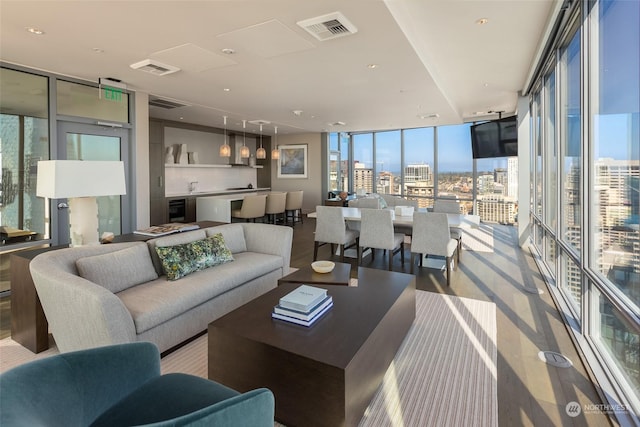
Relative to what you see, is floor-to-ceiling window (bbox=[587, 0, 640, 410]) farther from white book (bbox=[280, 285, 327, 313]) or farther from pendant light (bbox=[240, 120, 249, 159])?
pendant light (bbox=[240, 120, 249, 159])

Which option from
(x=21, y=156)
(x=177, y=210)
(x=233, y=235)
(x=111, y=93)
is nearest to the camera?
(x=233, y=235)

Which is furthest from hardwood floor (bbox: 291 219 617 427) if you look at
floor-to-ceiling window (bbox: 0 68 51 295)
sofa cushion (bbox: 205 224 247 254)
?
floor-to-ceiling window (bbox: 0 68 51 295)

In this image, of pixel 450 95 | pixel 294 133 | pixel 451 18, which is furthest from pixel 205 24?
pixel 294 133

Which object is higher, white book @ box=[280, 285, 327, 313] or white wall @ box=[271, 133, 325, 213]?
white wall @ box=[271, 133, 325, 213]

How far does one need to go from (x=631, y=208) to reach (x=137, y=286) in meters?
3.32

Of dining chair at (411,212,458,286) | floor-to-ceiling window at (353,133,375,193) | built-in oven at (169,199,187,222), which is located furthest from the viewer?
floor-to-ceiling window at (353,133,375,193)

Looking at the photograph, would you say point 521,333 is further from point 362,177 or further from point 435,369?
Answer: point 362,177

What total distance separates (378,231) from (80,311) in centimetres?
335

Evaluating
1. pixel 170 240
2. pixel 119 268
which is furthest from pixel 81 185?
pixel 170 240

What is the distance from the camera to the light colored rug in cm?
183

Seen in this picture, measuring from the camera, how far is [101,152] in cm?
466

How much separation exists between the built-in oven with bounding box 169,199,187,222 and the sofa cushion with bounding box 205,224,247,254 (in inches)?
170

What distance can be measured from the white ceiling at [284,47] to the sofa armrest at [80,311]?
2.01 metres

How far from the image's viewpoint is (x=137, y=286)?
105 inches
